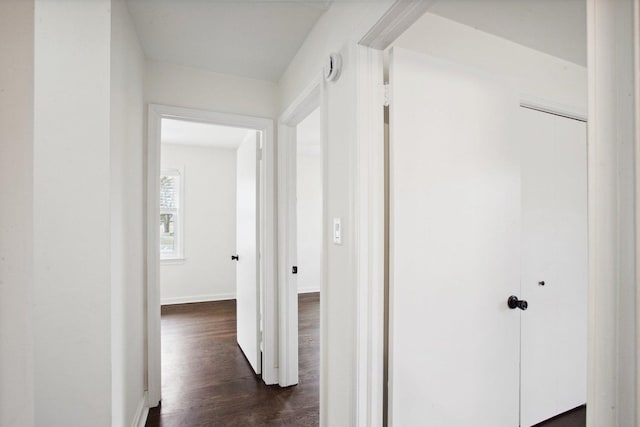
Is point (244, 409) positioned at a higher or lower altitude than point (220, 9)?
lower

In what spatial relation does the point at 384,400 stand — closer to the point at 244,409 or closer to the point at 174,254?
the point at 244,409

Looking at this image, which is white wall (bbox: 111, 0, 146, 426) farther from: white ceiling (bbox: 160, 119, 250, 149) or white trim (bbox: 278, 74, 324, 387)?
white ceiling (bbox: 160, 119, 250, 149)

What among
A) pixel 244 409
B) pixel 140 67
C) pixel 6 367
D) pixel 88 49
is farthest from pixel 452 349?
pixel 140 67

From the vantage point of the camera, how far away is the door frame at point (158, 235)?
6.60 feet

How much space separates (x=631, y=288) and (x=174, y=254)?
507 cm

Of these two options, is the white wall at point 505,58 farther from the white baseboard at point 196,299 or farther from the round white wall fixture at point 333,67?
the white baseboard at point 196,299

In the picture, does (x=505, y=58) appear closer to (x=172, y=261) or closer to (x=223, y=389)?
(x=223, y=389)

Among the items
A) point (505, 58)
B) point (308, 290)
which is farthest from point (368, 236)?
point (308, 290)

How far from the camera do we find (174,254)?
15.2 ft

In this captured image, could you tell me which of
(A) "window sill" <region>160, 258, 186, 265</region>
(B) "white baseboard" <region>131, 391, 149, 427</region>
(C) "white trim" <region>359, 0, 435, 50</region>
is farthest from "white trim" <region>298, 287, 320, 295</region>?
(C) "white trim" <region>359, 0, 435, 50</region>

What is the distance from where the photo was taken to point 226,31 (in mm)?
1712

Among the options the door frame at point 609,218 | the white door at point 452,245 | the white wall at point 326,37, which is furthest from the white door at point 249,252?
the door frame at point 609,218

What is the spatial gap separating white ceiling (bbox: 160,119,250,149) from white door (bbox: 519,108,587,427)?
302cm

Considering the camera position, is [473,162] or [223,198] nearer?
[473,162]
